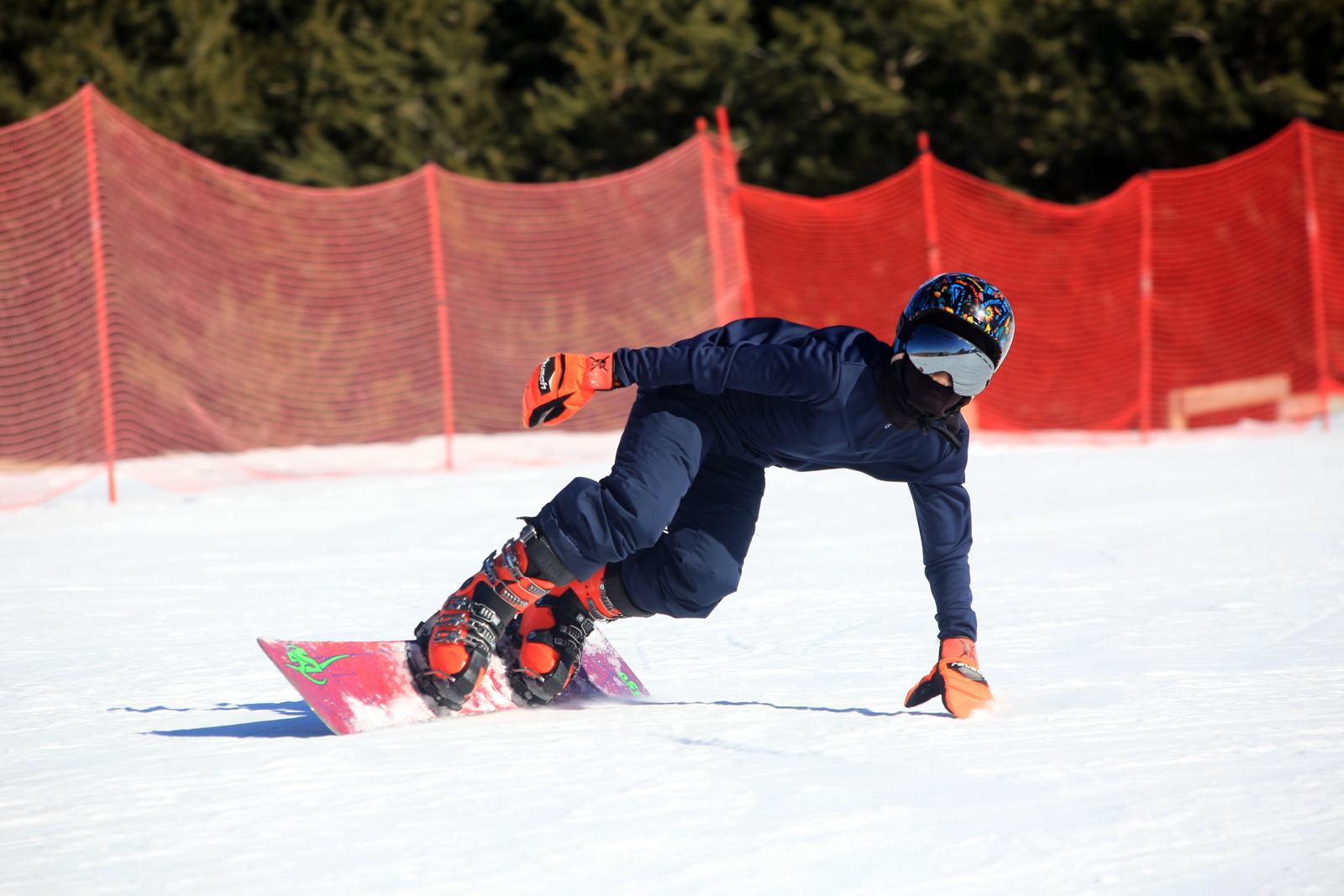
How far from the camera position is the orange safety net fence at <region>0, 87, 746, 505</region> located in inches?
424

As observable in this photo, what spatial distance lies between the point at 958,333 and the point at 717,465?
0.77 m

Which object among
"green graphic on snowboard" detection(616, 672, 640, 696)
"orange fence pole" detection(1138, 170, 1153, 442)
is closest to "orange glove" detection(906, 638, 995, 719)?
"green graphic on snowboard" detection(616, 672, 640, 696)

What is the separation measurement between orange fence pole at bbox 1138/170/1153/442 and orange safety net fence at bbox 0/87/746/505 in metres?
3.55

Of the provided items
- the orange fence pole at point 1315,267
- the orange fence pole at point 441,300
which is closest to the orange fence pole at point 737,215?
the orange fence pole at point 441,300

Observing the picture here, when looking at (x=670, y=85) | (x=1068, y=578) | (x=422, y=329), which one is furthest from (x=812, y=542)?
(x=670, y=85)

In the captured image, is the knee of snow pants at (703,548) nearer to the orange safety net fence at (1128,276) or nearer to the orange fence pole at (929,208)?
the orange fence pole at (929,208)

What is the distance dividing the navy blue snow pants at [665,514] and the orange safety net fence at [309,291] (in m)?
7.56

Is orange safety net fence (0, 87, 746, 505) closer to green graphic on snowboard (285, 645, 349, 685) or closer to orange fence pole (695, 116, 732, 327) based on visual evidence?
orange fence pole (695, 116, 732, 327)

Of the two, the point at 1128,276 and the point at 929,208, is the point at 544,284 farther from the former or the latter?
the point at 1128,276

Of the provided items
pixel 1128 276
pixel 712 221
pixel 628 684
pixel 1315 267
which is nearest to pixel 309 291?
pixel 712 221

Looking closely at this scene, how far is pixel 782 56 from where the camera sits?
1864 cm

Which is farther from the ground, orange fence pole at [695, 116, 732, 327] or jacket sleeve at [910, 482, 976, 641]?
orange fence pole at [695, 116, 732, 327]

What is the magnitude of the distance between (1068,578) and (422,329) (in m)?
7.29

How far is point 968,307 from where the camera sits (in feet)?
12.0
